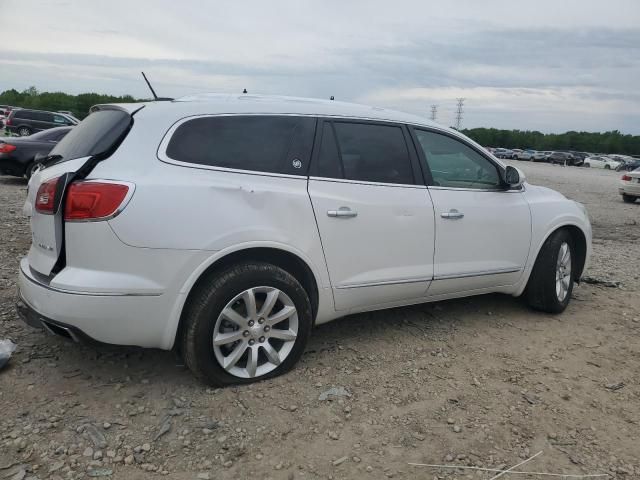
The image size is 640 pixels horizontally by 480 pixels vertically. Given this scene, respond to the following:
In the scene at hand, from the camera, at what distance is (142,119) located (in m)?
3.20

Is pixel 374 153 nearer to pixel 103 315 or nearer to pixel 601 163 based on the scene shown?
pixel 103 315

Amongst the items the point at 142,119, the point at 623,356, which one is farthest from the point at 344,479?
the point at 623,356

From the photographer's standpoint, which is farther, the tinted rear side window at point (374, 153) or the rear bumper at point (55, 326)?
the tinted rear side window at point (374, 153)

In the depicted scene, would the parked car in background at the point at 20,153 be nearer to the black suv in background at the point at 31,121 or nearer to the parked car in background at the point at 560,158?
the black suv in background at the point at 31,121

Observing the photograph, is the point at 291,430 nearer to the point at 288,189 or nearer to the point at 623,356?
the point at 288,189

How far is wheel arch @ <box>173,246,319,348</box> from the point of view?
3.14 m

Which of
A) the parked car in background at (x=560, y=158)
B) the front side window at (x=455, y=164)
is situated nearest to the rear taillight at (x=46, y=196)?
the front side window at (x=455, y=164)

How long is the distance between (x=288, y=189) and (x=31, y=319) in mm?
1636

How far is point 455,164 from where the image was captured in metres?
4.36

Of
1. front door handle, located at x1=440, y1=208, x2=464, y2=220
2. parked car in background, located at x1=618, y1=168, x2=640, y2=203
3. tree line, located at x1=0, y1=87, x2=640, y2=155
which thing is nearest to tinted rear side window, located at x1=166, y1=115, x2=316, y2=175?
front door handle, located at x1=440, y1=208, x2=464, y2=220

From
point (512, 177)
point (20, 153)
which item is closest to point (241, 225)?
point (512, 177)

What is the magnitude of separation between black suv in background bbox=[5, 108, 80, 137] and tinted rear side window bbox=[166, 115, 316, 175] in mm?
25684

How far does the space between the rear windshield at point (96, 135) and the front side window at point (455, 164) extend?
6.90 ft

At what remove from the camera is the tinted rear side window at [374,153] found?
3742mm
